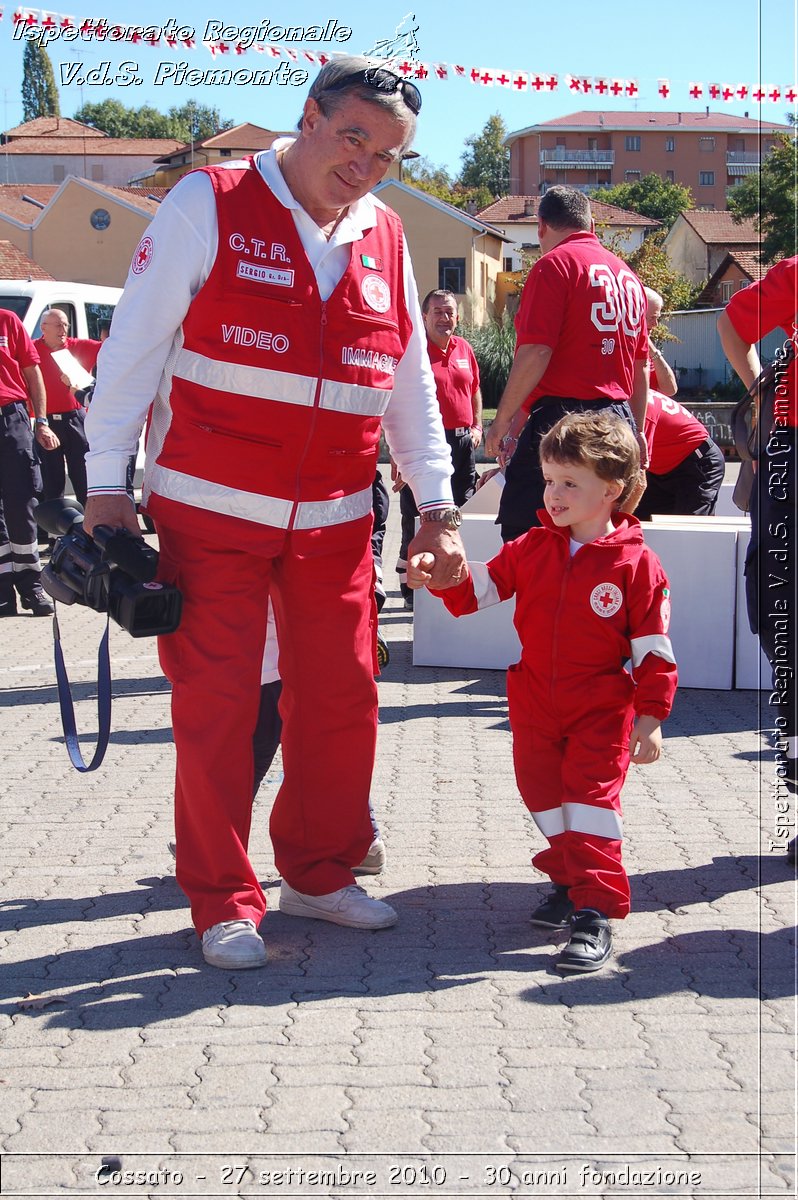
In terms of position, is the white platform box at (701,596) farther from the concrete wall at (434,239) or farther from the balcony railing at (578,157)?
the balcony railing at (578,157)

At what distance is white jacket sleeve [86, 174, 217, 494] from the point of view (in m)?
3.47

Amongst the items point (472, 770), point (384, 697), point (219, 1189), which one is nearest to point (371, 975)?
point (219, 1189)

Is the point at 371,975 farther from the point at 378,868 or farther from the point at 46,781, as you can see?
the point at 46,781

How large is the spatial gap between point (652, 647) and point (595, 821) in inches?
19.0

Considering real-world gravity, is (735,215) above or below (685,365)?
above

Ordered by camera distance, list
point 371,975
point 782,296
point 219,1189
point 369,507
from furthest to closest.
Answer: point 782,296 → point 369,507 → point 371,975 → point 219,1189

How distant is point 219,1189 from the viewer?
2.61m

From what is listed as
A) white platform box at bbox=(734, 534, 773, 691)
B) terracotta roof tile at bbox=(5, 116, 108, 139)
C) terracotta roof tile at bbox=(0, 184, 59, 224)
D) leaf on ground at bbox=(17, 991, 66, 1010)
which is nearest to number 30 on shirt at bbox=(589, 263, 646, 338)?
white platform box at bbox=(734, 534, 773, 691)

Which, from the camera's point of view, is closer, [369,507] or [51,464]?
[369,507]

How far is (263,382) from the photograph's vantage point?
354cm

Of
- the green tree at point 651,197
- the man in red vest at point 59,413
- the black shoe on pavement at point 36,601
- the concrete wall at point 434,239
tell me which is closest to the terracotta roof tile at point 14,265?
the concrete wall at point 434,239

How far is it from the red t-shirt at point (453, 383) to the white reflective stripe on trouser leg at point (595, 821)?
21.0 ft

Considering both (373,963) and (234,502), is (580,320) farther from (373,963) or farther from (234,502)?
(373,963)

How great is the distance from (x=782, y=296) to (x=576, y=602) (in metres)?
1.22
